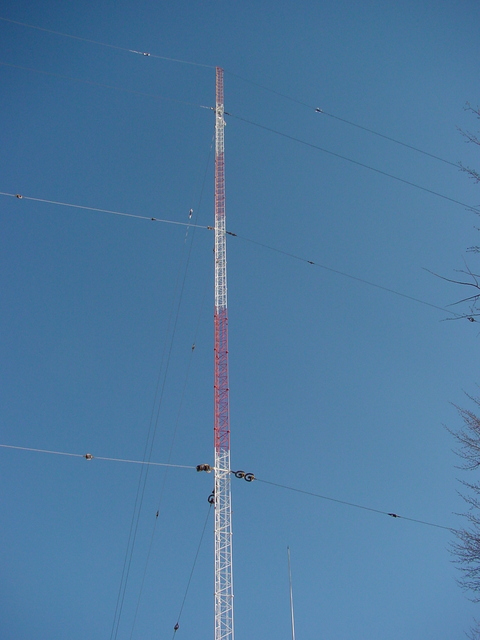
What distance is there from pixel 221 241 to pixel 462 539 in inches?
1438

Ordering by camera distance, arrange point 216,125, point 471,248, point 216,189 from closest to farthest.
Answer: point 471,248 → point 216,189 → point 216,125

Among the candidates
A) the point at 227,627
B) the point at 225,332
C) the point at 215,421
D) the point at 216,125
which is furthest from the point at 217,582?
the point at 216,125

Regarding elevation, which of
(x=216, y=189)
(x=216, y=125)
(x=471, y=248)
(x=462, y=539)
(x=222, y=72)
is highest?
(x=222, y=72)

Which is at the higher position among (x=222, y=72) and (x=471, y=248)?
(x=222, y=72)

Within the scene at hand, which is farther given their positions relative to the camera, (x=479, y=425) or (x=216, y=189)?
(x=216, y=189)

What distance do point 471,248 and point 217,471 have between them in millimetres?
30030

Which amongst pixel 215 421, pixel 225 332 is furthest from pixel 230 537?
pixel 225 332

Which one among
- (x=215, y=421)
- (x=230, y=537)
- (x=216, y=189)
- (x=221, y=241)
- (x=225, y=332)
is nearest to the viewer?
(x=230, y=537)

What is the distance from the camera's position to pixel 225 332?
43219mm

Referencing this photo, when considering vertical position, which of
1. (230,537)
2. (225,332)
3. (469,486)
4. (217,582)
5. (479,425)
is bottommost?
(217,582)

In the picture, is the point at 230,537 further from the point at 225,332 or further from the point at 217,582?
the point at 225,332

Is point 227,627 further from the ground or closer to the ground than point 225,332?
closer to the ground

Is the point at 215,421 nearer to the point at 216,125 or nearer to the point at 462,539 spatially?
the point at 462,539

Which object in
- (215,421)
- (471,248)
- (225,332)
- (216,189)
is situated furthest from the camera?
(216,189)
